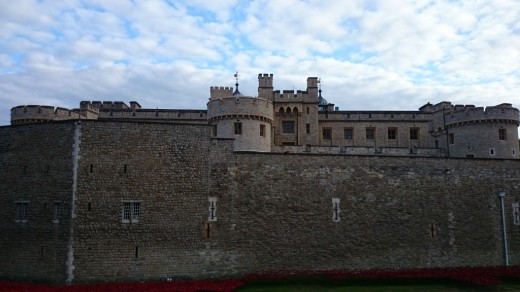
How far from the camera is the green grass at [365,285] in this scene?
25180 millimetres

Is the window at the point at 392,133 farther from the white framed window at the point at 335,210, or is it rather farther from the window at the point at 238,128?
the white framed window at the point at 335,210

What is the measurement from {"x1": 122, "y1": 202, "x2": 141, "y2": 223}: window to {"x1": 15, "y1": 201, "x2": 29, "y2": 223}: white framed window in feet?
19.4

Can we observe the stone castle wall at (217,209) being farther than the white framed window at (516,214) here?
No

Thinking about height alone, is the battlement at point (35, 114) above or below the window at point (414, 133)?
above

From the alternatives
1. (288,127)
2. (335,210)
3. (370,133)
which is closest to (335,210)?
(335,210)

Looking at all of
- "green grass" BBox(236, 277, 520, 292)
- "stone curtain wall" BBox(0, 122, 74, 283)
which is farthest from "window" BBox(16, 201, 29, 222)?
"green grass" BBox(236, 277, 520, 292)

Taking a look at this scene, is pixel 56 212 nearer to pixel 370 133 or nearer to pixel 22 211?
pixel 22 211

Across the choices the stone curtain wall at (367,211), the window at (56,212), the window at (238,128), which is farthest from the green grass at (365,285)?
the window at (238,128)

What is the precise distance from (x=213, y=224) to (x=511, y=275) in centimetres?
1830

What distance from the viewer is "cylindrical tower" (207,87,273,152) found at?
39.0m

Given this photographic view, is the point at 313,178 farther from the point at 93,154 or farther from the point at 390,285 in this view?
the point at 93,154

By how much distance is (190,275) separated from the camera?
2669 cm

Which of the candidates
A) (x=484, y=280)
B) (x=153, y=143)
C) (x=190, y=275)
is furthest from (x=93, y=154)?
(x=484, y=280)

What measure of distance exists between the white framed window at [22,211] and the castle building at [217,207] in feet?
0.25
